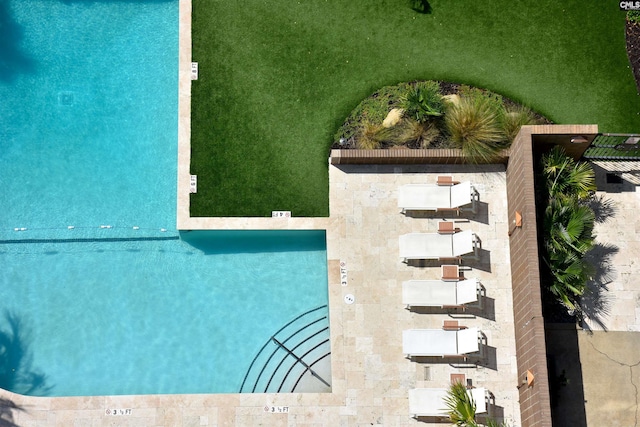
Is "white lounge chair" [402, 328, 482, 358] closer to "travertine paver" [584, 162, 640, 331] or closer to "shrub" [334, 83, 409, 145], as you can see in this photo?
"travertine paver" [584, 162, 640, 331]

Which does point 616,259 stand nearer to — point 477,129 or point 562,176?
point 562,176

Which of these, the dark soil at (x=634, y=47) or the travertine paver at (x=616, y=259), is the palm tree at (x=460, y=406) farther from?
the dark soil at (x=634, y=47)

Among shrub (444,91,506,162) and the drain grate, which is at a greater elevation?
the drain grate

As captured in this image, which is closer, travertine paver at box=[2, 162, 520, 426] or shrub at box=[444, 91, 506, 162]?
travertine paver at box=[2, 162, 520, 426]

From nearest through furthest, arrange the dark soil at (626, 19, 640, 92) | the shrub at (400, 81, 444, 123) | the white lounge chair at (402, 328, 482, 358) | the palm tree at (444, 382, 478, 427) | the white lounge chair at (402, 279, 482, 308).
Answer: the palm tree at (444, 382, 478, 427), the white lounge chair at (402, 328, 482, 358), the white lounge chair at (402, 279, 482, 308), the shrub at (400, 81, 444, 123), the dark soil at (626, 19, 640, 92)

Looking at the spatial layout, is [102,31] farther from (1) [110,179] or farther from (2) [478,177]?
(2) [478,177]

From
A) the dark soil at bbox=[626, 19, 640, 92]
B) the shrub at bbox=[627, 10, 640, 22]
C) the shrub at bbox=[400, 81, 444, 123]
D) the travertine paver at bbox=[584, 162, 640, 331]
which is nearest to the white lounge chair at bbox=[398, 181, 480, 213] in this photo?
the shrub at bbox=[400, 81, 444, 123]

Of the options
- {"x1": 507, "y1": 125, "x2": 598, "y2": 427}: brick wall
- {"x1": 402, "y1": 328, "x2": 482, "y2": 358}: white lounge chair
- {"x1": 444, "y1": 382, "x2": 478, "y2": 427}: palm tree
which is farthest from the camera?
{"x1": 402, "y1": 328, "x2": 482, "y2": 358}: white lounge chair

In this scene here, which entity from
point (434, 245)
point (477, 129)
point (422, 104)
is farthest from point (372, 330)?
point (422, 104)
